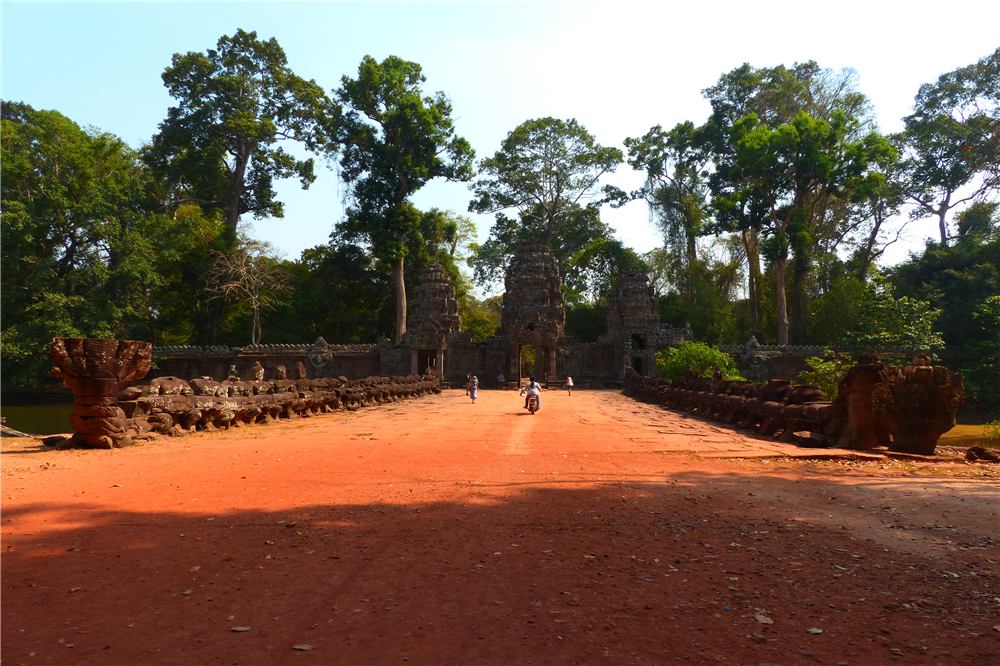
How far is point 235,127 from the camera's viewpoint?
3522cm

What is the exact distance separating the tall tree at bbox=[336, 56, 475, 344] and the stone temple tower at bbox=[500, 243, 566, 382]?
806cm

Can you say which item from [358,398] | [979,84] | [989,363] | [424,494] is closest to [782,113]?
[979,84]

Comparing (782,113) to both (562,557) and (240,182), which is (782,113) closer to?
(240,182)

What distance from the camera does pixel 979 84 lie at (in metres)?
32.7

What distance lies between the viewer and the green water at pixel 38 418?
19675 mm

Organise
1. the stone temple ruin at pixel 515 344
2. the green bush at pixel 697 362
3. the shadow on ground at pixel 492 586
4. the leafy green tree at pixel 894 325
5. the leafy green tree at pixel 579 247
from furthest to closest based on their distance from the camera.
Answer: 1. the leafy green tree at pixel 579 247
2. the stone temple ruin at pixel 515 344
3. the leafy green tree at pixel 894 325
4. the green bush at pixel 697 362
5. the shadow on ground at pixel 492 586

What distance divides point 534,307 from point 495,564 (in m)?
30.5

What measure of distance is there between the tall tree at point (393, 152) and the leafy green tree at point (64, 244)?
14.2 meters

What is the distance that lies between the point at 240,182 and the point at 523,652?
42.9 m

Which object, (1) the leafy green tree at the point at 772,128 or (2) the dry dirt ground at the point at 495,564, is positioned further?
(1) the leafy green tree at the point at 772,128

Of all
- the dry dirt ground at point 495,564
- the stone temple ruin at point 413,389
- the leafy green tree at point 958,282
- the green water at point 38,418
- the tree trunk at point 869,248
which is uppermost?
the tree trunk at point 869,248

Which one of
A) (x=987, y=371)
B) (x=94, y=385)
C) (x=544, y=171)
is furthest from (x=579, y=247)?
(x=94, y=385)

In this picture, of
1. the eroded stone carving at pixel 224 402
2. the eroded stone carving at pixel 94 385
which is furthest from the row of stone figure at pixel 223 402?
the eroded stone carving at pixel 94 385

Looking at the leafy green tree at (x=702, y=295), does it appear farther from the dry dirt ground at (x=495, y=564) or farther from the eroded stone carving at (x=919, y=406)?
the dry dirt ground at (x=495, y=564)
